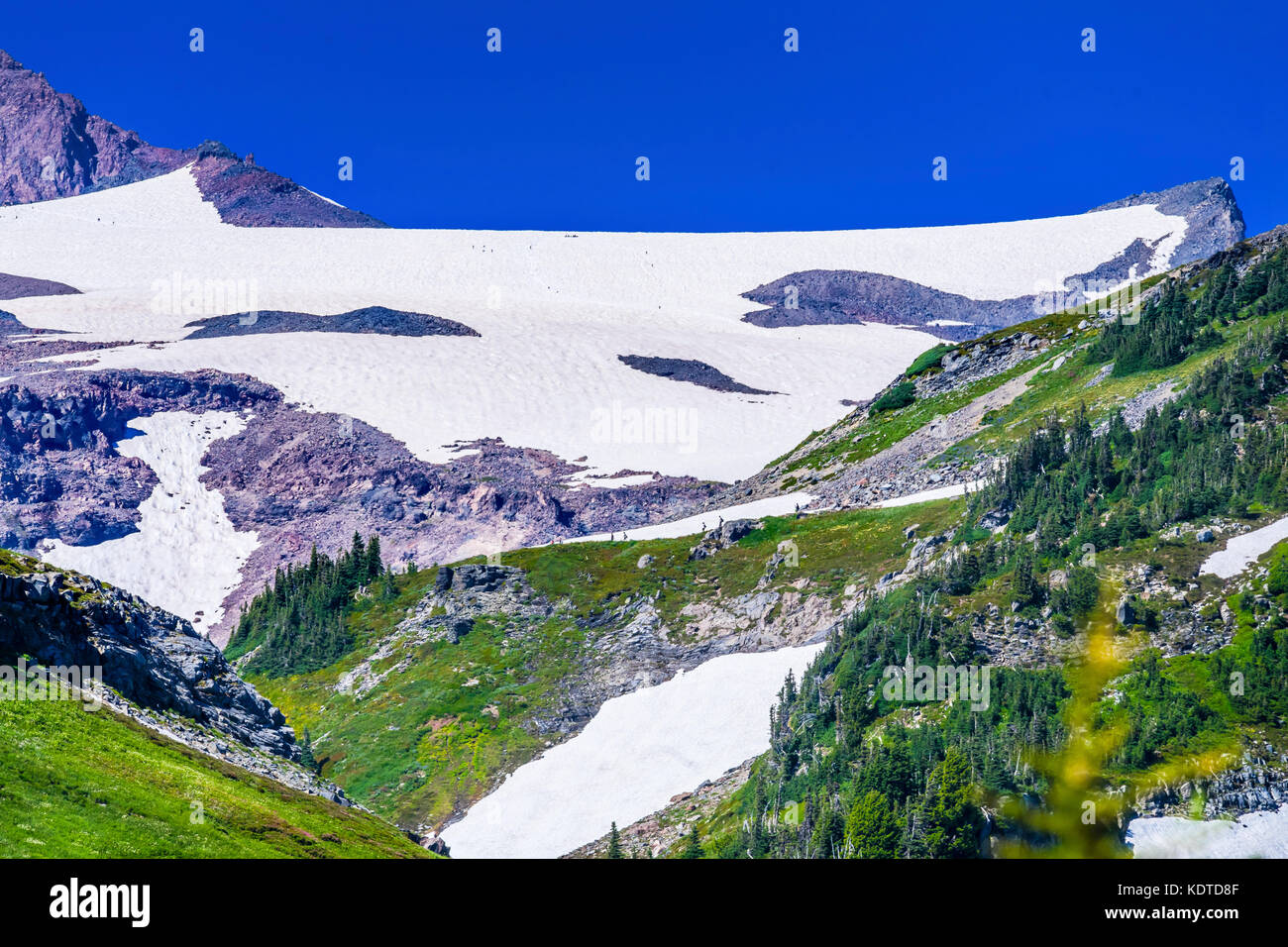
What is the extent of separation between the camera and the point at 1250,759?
35812 mm

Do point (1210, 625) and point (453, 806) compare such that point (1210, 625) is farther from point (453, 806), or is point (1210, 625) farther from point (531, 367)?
point (531, 367)

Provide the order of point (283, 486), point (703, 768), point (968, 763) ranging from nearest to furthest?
point (968, 763), point (703, 768), point (283, 486)

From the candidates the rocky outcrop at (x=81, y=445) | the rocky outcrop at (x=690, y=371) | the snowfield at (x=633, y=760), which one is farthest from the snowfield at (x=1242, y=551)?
the rocky outcrop at (x=690, y=371)

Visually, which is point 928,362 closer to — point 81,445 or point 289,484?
point 289,484

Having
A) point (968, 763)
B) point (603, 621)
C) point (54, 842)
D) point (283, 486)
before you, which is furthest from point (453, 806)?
point (283, 486)

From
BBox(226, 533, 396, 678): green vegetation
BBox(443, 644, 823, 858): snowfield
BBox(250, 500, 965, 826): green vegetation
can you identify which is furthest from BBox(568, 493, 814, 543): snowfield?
BBox(443, 644, 823, 858): snowfield

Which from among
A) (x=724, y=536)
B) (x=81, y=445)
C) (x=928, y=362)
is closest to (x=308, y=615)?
(x=724, y=536)

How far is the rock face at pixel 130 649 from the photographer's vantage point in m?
37.0

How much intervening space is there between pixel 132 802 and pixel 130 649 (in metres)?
14.5

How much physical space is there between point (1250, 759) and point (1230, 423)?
20.3 meters

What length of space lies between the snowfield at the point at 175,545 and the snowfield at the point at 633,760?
6661 centimetres

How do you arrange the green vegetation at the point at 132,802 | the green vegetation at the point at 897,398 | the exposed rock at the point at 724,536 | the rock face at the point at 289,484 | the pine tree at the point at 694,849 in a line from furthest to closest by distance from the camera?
the rock face at the point at 289,484 → the green vegetation at the point at 897,398 → the exposed rock at the point at 724,536 → the pine tree at the point at 694,849 → the green vegetation at the point at 132,802

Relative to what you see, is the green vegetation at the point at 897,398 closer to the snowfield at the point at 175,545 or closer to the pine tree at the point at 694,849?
the pine tree at the point at 694,849
